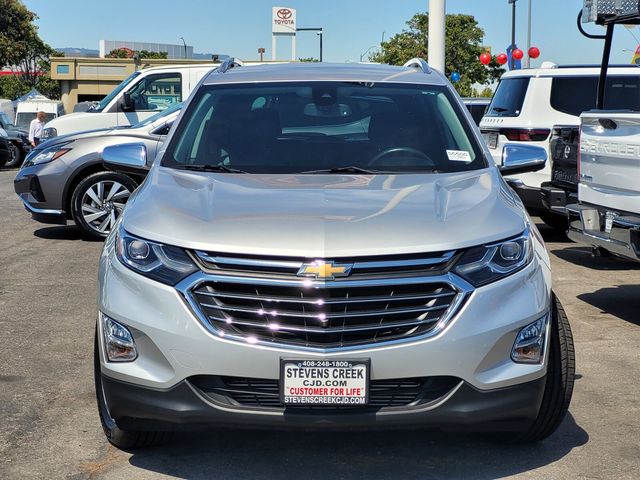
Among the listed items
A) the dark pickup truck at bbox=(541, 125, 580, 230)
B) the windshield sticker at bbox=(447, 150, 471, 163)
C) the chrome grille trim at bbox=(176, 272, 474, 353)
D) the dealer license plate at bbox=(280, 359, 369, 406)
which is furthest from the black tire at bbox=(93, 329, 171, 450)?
the dark pickup truck at bbox=(541, 125, 580, 230)

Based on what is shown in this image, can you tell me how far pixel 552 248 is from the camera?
11266 millimetres

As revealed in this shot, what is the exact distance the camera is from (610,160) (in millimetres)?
7207

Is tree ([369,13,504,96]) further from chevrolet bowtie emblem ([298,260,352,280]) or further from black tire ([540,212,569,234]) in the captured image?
chevrolet bowtie emblem ([298,260,352,280])

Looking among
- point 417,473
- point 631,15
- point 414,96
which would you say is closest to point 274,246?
point 417,473

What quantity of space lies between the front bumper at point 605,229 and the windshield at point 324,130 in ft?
6.56

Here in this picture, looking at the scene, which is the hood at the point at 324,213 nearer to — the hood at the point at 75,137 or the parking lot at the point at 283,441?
the parking lot at the point at 283,441

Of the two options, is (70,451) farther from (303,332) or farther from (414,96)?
(414,96)

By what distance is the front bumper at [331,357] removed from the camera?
3803mm

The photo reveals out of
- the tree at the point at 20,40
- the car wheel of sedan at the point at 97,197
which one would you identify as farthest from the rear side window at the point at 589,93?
the tree at the point at 20,40

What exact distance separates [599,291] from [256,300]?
5497 millimetres

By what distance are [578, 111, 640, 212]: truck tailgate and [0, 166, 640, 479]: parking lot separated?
928 millimetres

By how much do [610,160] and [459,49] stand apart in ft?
157

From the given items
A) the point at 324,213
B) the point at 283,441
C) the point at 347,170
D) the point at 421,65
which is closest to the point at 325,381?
the point at 324,213

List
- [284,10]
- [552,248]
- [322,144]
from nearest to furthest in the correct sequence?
[322,144] → [552,248] → [284,10]
